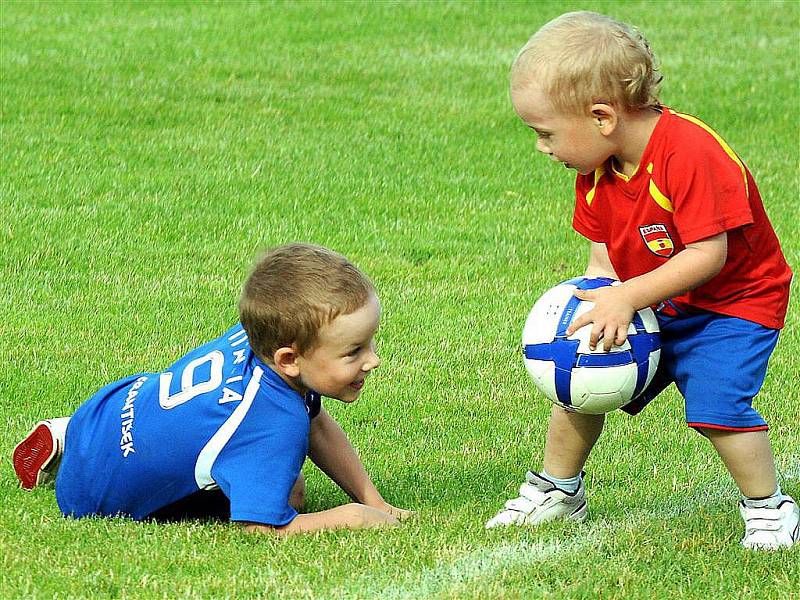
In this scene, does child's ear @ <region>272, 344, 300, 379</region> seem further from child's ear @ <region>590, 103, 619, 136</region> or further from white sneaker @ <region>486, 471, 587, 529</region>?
child's ear @ <region>590, 103, 619, 136</region>

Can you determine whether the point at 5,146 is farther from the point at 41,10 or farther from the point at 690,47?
the point at 690,47

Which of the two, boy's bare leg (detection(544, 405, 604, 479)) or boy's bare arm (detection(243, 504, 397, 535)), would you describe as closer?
boy's bare arm (detection(243, 504, 397, 535))

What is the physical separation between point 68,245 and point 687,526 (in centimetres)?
489

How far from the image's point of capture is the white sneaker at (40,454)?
188 inches

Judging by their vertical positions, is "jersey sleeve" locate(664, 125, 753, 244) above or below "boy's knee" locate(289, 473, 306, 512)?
above

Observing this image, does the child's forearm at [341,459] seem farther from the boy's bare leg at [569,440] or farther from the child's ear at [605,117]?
the child's ear at [605,117]

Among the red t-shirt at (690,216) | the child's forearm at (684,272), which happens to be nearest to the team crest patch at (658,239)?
the red t-shirt at (690,216)

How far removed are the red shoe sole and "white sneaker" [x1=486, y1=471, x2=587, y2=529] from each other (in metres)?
1.73

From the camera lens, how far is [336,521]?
433 centimetres

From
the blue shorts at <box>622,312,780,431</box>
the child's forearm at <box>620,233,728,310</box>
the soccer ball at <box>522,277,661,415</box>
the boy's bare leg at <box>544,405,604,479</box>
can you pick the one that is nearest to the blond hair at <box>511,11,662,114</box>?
the child's forearm at <box>620,233,728,310</box>

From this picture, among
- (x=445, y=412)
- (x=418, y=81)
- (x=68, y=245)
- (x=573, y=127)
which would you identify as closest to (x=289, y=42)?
(x=418, y=81)

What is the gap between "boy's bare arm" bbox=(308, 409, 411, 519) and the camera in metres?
4.63

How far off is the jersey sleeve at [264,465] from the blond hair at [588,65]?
1387 mm

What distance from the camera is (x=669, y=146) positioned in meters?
4.02
